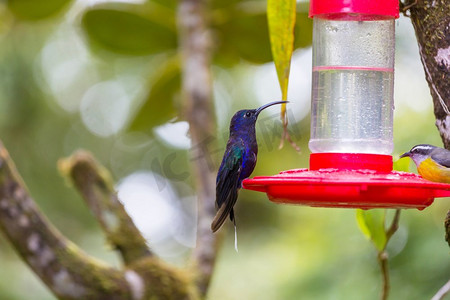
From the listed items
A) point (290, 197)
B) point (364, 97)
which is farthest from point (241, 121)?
point (290, 197)

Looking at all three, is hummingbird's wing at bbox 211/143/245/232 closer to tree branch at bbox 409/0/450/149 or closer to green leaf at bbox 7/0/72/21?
tree branch at bbox 409/0/450/149

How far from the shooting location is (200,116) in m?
3.79

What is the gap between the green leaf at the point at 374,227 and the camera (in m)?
2.46

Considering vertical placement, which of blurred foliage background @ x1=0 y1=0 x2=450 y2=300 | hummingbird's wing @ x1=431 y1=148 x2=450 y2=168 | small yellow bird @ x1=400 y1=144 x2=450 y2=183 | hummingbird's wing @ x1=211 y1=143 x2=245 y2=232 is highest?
hummingbird's wing @ x1=431 y1=148 x2=450 y2=168

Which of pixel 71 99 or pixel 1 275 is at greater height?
pixel 71 99

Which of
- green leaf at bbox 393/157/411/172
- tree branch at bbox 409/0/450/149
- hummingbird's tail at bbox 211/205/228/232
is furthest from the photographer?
green leaf at bbox 393/157/411/172

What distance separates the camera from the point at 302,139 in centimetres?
634

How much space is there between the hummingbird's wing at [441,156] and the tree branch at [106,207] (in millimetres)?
1783

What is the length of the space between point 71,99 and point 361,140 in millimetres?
9110

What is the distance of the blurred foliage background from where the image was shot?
3.61 meters

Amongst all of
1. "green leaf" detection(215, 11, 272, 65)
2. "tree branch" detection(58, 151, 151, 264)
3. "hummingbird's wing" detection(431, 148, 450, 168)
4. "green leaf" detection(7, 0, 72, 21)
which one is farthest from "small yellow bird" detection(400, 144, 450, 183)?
"green leaf" detection(7, 0, 72, 21)

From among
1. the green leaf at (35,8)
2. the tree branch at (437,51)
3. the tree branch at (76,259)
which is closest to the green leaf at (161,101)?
the green leaf at (35,8)

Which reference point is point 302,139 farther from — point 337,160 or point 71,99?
point 71,99

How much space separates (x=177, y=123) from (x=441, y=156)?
2267 mm
